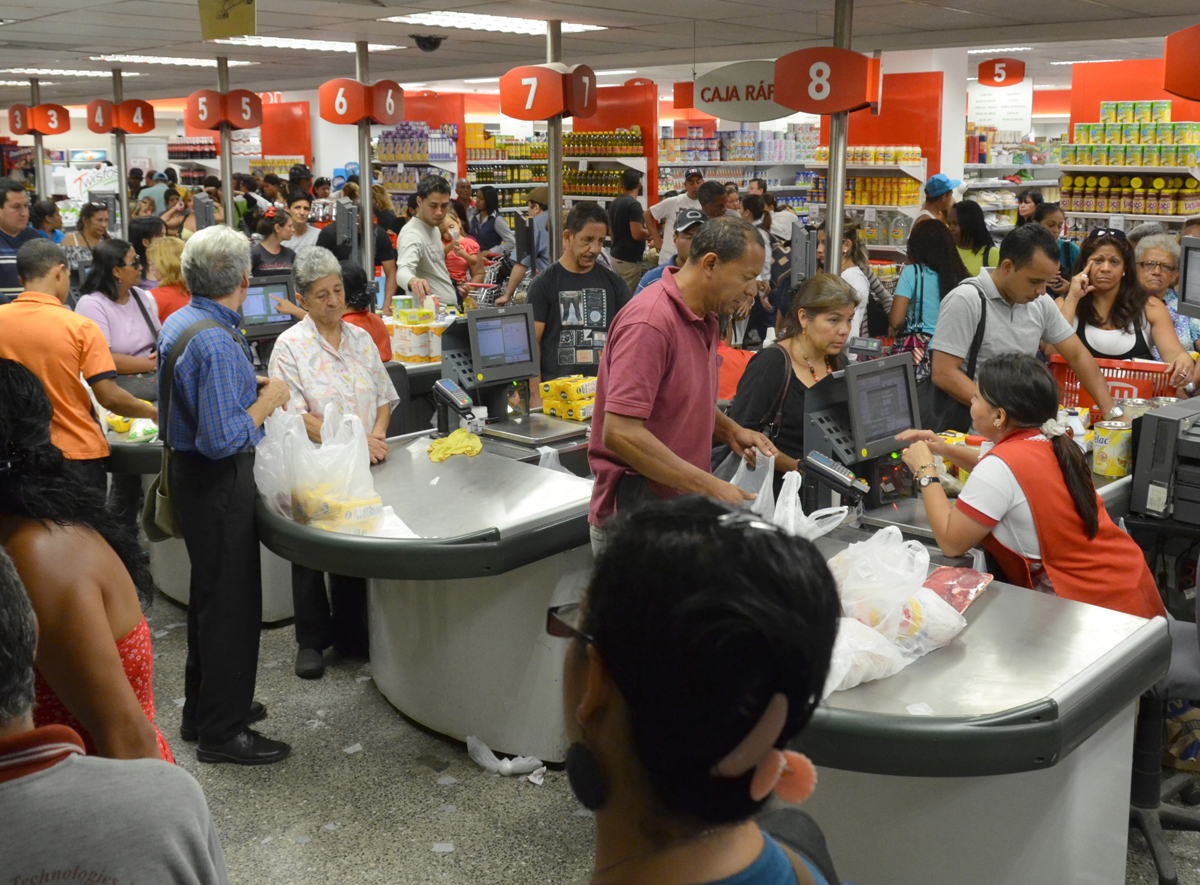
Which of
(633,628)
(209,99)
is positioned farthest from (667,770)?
(209,99)

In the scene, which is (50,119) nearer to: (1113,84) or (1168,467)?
(1113,84)

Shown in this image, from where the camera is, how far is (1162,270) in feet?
16.7

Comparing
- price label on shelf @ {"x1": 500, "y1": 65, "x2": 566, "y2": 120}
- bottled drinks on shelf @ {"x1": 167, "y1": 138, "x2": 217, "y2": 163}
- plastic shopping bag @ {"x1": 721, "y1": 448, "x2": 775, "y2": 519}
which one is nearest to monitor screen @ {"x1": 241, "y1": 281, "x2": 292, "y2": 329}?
price label on shelf @ {"x1": 500, "y1": 65, "x2": 566, "y2": 120}

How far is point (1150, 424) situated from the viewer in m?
3.51

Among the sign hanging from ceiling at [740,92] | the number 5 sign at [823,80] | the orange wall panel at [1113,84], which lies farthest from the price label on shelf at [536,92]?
the orange wall panel at [1113,84]

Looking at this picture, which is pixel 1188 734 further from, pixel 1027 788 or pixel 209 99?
pixel 209 99

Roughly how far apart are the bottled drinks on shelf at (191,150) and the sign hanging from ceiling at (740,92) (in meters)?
17.2

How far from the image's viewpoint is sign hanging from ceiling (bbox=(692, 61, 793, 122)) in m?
6.18

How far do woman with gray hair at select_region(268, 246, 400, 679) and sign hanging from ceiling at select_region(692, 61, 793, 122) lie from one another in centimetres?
309

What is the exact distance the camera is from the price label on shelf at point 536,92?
6.66 metres

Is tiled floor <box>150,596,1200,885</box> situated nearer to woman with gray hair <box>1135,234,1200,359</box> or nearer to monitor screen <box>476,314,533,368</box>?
monitor screen <box>476,314,533,368</box>

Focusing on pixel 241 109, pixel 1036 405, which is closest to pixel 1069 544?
pixel 1036 405

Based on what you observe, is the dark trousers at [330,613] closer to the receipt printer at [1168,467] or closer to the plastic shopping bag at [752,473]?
the plastic shopping bag at [752,473]

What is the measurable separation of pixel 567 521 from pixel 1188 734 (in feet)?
6.59
